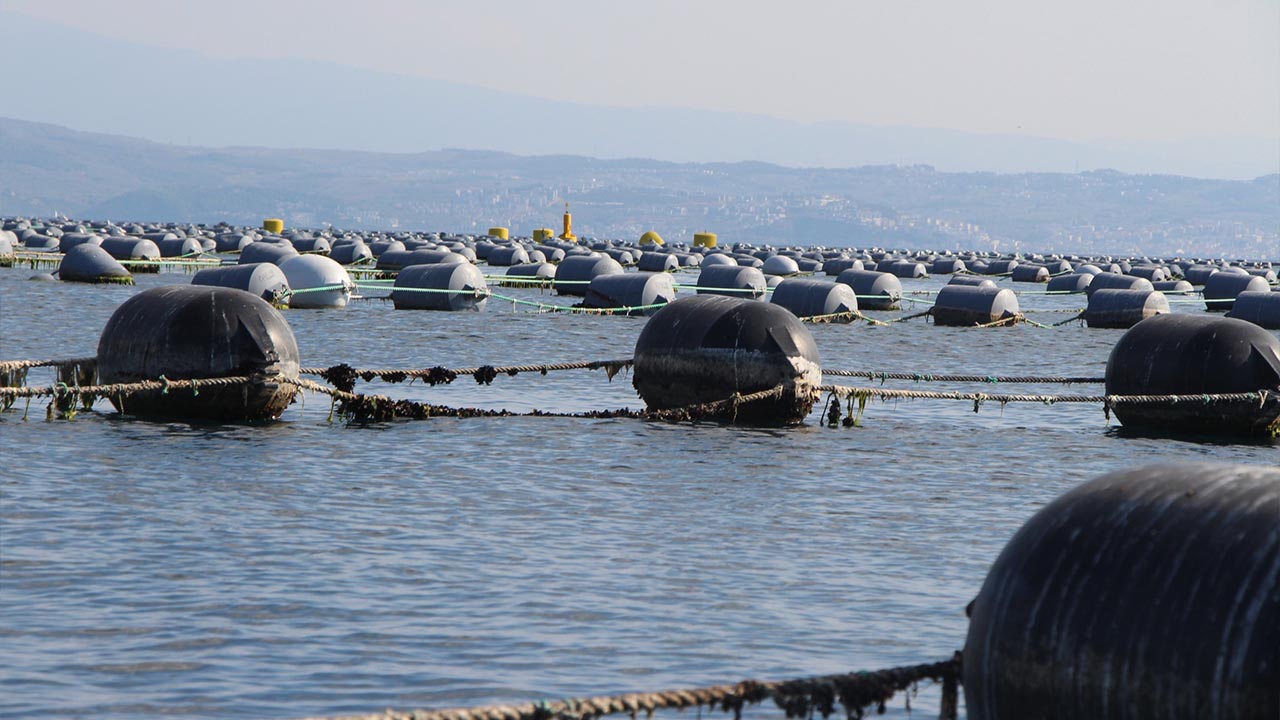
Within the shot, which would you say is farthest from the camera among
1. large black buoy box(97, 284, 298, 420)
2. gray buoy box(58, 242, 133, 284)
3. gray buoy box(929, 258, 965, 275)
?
gray buoy box(929, 258, 965, 275)

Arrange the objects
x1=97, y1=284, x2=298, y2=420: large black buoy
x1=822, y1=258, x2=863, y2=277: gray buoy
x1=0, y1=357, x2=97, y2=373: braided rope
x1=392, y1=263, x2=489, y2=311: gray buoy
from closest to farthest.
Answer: x1=97, y1=284, x2=298, y2=420: large black buoy → x1=0, y1=357, x2=97, y2=373: braided rope → x1=392, y1=263, x2=489, y2=311: gray buoy → x1=822, y1=258, x2=863, y2=277: gray buoy

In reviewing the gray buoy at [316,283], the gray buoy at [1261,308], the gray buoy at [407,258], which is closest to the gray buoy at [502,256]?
the gray buoy at [407,258]

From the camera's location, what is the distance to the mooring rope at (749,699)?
22.9ft

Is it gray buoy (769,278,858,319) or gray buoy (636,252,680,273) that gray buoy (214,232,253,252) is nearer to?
gray buoy (636,252,680,273)

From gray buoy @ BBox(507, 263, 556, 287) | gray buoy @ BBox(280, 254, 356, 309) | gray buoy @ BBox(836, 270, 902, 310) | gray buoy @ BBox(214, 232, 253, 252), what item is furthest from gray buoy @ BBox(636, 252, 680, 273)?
gray buoy @ BBox(280, 254, 356, 309)

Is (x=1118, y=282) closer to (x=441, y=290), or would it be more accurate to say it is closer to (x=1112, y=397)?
(x=441, y=290)

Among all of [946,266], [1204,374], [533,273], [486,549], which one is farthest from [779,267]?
[486,549]

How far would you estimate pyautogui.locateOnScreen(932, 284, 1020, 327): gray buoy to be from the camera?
49.8 meters

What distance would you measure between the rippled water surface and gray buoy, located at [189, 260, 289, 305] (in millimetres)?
18331

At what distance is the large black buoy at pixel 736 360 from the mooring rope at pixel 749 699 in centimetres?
1542

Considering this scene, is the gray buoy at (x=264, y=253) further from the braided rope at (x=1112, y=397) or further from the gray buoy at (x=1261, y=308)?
the braided rope at (x=1112, y=397)

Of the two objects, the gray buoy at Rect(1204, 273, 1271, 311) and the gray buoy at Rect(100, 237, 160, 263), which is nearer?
the gray buoy at Rect(1204, 273, 1271, 311)

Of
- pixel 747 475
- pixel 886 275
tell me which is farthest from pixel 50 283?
pixel 747 475

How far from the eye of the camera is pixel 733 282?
57.4 m
